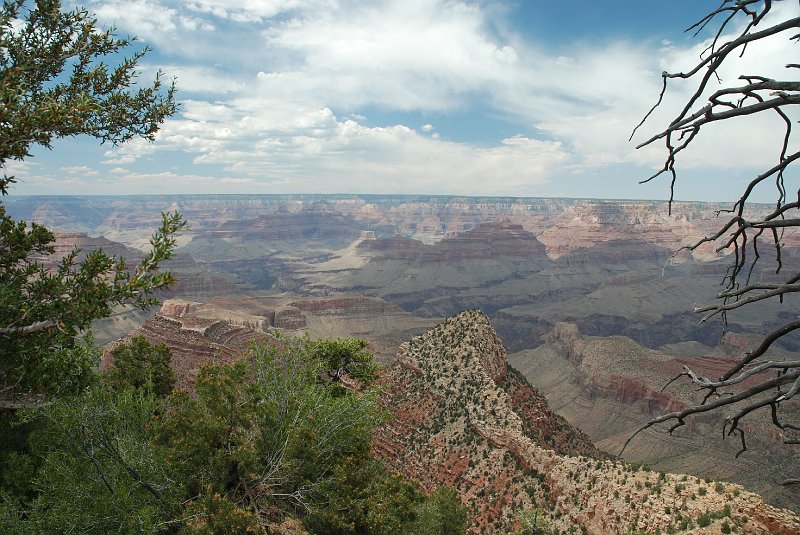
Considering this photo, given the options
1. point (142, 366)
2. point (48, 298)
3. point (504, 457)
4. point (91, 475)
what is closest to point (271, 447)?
point (91, 475)

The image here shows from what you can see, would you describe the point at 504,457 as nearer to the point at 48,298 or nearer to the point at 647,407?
the point at 48,298

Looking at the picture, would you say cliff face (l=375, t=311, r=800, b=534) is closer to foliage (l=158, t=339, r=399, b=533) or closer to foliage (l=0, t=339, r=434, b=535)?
foliage (l=0, t=339, r=434, b=535)

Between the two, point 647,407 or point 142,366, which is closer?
point 142,366

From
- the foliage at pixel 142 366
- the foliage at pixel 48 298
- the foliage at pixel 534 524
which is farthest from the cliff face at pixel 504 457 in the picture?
the foliage at pixel 48 298

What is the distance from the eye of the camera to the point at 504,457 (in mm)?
29375

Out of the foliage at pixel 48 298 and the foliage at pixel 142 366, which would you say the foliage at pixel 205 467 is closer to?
the foliage at pixel 48 298

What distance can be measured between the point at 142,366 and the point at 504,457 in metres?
23.3

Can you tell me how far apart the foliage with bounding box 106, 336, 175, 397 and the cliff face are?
14674 mm

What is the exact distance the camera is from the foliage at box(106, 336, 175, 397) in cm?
2883

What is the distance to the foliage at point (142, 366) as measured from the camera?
2883 cm

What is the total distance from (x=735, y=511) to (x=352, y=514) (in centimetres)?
1371

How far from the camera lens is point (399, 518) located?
15.0 metres

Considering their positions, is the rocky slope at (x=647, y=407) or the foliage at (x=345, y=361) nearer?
the foliage at (x=345, y=361)

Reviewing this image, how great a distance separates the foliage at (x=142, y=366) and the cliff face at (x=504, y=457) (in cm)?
1467
